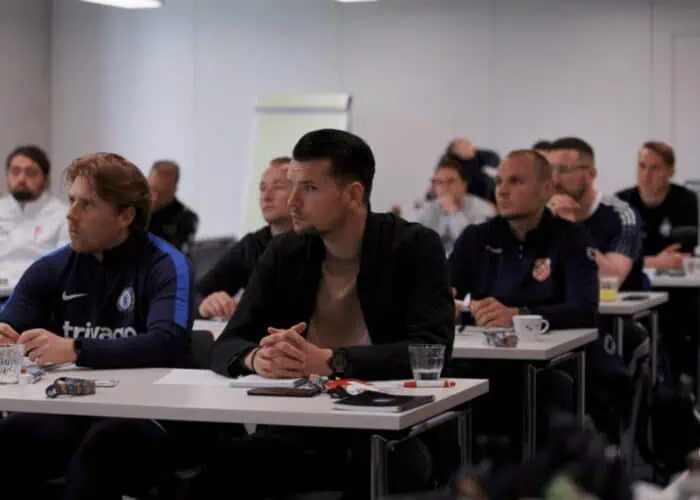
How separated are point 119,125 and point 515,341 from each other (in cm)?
874

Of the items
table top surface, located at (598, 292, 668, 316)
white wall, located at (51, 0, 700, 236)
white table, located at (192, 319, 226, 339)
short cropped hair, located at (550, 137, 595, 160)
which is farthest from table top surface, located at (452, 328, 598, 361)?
white wall, located at (51, 0, 700, 236)

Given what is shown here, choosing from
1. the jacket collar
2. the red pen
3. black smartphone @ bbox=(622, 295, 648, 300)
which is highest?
the jacket collar

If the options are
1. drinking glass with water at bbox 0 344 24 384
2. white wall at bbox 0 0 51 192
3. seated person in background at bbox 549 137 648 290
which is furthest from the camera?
white wall at bbox 0 0 51 192

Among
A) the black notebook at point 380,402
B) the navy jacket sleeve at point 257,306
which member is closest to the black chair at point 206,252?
the navy jacket sleeve at point 257,306

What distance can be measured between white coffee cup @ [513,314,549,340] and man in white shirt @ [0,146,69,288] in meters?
3.56

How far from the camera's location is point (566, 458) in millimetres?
1481

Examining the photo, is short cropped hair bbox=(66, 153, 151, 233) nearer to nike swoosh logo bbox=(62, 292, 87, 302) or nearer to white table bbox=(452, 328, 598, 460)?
nike swoosh logo bbox=(62, 292, 87, 302)

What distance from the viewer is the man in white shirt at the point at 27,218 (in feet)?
24.7

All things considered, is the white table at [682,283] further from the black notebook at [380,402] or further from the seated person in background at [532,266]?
the black notebook at [380,402]

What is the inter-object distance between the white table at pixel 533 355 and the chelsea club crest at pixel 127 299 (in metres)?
1.06

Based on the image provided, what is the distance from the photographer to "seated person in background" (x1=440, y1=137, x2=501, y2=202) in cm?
1036

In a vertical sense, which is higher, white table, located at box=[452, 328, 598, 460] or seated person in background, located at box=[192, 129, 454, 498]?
seated person in background, located at box=[192, 129, 454, 498]

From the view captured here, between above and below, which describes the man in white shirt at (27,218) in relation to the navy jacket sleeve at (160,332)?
above

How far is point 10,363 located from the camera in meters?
3.42
